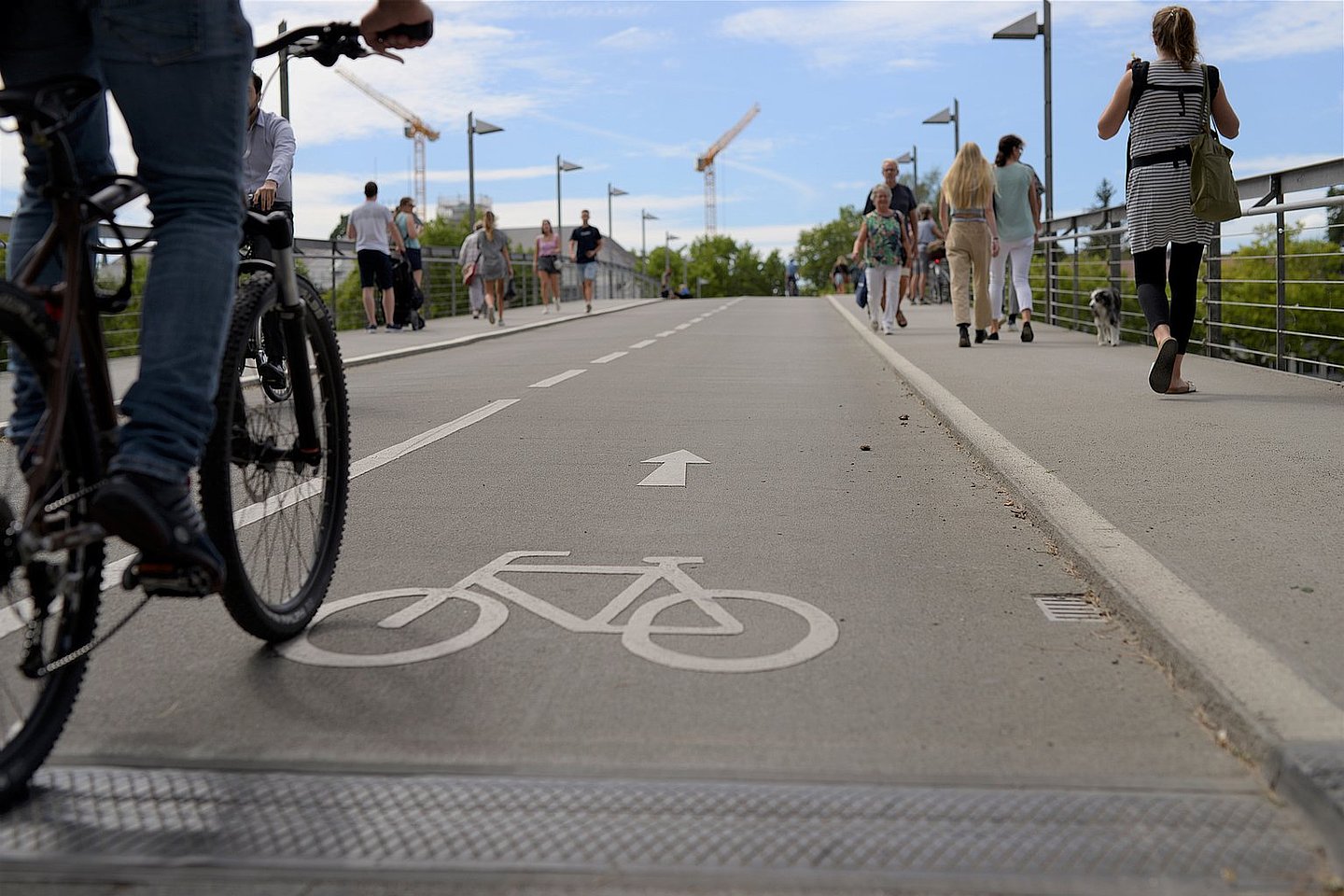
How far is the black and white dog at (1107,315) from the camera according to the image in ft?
49.4

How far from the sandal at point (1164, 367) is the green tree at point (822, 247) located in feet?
581

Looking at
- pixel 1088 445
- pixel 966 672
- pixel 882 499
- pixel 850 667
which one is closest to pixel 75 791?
pixel 850 667

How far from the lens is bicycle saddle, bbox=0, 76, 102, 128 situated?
8.52 ft

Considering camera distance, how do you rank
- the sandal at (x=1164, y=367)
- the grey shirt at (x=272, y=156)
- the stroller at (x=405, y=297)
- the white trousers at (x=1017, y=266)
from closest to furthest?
1. the sandal at (x=1164, y=367)
2. the grey shirt at (x=272, y=156)
3. the white trousers at (x=1017, y=266)
4. the stroller at (x=405, y=297)

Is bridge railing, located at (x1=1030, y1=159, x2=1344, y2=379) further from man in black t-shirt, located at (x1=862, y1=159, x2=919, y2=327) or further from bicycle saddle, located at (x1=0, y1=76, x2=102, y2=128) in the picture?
bicycle saddle, located at (x1=0, y1=76, x2=102, y2=128)

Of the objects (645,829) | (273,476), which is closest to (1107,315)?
(273,476)

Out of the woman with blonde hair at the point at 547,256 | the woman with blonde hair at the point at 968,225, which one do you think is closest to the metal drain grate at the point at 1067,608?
the woman with blonde hair at the point at 968,225

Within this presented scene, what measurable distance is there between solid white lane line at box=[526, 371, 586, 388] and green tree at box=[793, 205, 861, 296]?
A: 173 metres

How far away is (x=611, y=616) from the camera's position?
403cm

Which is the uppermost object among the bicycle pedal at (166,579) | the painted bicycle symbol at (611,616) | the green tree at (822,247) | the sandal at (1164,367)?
the green tree at (822,247)

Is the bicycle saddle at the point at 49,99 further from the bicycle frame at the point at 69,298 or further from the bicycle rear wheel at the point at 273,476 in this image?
the bicycle rear wheel at the point at 273,476

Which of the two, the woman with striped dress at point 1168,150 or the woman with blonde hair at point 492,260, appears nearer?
the woman with striped dress at point 1168,150

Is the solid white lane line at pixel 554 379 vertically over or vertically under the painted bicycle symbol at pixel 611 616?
over

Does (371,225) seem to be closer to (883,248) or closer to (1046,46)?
(883,248)
